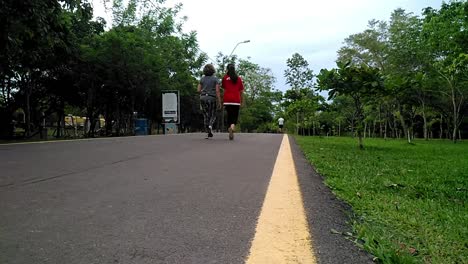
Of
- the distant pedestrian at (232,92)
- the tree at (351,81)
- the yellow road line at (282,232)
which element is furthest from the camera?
the distant pedestrian at (232,92)

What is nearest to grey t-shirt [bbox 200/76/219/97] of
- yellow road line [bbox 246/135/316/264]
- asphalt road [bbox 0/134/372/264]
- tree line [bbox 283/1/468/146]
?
tree line [bbox 283/1/468/146]

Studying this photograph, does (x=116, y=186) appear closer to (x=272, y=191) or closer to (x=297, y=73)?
(x=272, y=191)

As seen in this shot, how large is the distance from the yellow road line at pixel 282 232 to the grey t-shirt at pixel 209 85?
7812mm

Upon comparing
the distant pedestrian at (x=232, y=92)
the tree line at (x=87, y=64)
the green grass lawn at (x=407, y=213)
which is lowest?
the green grass lawn at (x=407, y=213)

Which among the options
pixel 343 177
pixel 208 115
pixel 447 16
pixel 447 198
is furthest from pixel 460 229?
pixel 447 16

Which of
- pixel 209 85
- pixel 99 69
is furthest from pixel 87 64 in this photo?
pixel 209 85

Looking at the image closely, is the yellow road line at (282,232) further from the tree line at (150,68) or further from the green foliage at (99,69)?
the green foliage at (99,69)

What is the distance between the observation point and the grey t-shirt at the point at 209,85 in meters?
11.3

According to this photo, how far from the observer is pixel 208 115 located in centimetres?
1158

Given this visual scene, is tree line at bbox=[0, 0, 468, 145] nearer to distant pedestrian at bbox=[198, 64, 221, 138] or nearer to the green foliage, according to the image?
the green foliage

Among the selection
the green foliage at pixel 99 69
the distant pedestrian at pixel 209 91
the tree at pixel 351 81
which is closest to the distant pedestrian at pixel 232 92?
the distant pedestrian at pixel 209 91

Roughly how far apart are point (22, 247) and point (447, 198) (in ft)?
12.0

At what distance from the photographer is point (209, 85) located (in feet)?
37.1

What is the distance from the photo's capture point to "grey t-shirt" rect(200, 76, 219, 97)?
11282 millimetres
